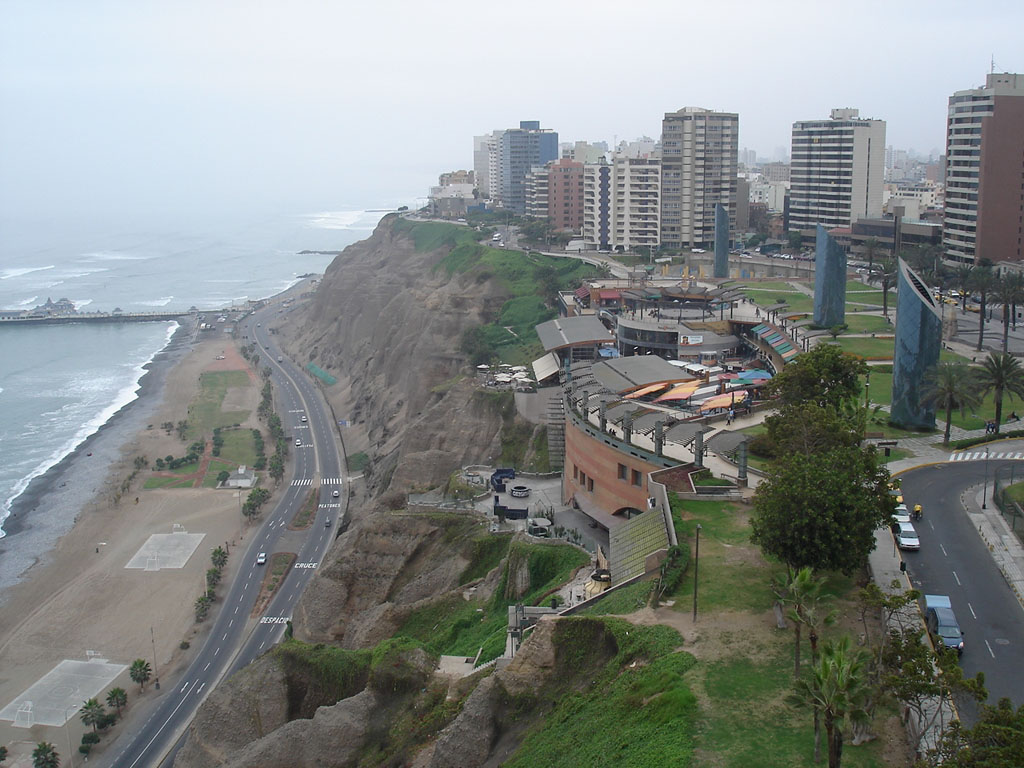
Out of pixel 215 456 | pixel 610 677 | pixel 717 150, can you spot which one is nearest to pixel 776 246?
pixel 717 150

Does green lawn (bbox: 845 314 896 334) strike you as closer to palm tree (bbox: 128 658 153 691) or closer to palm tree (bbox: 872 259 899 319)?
palm tree (bbox: 872 259 899 319)

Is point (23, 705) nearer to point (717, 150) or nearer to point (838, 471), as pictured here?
point (838, 471)

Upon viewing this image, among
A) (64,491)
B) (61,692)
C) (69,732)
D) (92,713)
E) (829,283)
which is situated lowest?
→ (69,732)

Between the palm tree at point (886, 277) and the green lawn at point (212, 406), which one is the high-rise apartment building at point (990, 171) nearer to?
the palm tree at point (886, 277)

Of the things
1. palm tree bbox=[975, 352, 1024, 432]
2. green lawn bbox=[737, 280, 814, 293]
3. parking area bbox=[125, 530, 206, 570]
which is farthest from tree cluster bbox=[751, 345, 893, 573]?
green lawn bbox=[737, 280, 814, 293]

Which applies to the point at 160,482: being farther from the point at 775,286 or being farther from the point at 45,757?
the point at 775,286

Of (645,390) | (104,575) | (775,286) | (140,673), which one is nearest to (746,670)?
(645,390)
